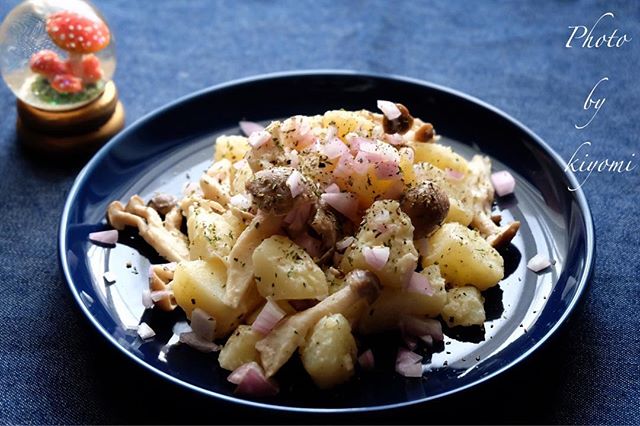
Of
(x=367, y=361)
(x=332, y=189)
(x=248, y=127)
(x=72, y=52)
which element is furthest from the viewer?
(x=72, y=52)

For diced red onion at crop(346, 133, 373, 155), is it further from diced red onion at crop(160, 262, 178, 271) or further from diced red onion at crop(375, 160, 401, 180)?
diced red onion at crop(160, 262, 178, 271)

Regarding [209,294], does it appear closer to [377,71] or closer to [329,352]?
[329,352]

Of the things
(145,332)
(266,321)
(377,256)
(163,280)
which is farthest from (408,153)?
(145,332)

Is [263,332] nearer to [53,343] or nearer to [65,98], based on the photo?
[53,343]

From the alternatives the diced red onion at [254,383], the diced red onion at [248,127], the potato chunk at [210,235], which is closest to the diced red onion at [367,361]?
the diced red onion at [254,383]

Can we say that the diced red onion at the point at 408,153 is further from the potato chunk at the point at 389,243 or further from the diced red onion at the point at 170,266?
the diced red onion at the point at 170,266

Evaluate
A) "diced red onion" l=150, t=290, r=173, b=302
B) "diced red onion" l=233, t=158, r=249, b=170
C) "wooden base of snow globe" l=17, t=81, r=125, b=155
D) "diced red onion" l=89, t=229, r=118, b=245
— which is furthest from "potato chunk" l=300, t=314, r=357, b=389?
"wooden base of snow globe" l=17, t=81, r=125, b=155
